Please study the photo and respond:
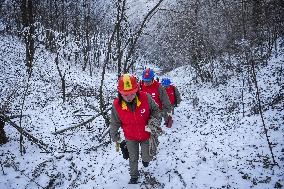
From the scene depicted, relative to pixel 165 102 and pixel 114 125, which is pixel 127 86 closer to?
pixel 114 125

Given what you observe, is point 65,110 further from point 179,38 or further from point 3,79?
point 179,38

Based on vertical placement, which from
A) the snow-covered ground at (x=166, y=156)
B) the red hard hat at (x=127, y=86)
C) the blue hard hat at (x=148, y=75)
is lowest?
the snow-covered ground at (x=166, y=156)

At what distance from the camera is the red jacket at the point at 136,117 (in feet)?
17.7

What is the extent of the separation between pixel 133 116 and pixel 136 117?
0.06 m

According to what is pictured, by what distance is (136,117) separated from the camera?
5434 millimetres

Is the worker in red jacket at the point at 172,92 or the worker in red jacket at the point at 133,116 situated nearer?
the worker in red jacket at the point at 133,116

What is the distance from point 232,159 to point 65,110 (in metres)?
7.17

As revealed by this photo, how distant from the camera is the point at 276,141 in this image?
6.36 metres

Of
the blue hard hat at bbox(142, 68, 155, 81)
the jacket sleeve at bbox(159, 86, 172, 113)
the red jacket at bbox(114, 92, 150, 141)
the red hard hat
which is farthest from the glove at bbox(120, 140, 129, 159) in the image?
the blue hard hat at bbox(142, 68, 155, 81)

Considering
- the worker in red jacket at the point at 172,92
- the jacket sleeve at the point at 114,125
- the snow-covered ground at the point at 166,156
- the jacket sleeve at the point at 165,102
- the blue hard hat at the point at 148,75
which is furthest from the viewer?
the worker in red jacket at the point at 172,92

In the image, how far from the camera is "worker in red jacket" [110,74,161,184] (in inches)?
203

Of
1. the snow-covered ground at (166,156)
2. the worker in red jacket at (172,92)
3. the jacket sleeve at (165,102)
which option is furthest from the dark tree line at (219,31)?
the jacket sleeve at (165,102)

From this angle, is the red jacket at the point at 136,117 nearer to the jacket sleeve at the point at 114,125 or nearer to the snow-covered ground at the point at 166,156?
the jacket sleeve at the point at 114,125

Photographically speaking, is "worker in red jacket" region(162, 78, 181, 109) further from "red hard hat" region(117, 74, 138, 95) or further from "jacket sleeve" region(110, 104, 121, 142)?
"red hard hat" region(117, 74, 138, 95)
